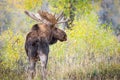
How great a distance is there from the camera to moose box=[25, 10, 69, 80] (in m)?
3.96

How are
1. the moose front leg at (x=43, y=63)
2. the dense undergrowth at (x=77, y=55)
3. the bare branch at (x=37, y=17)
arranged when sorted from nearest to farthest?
1. the moose front leg at (x=43, y=63)
2. the bare branch at (x=37, y=17)
3. the dense undergrowth at (x=77, y=55)

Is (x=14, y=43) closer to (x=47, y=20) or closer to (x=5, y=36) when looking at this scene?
(x=5, y=36)

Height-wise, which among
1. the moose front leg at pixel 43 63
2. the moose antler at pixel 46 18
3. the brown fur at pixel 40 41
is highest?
the moose antler at pixel 46 18

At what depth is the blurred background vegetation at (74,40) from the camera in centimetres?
427

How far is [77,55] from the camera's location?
14.8 ft

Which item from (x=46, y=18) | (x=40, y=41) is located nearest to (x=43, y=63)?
(x=40, y=41)

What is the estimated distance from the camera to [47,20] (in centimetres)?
405

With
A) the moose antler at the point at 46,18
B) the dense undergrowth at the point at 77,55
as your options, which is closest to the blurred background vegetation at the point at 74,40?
the dense undergrowth at the point at 77,55

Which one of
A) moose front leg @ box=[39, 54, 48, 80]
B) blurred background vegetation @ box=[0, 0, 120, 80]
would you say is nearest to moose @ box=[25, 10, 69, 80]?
moose front leg @ box=[39, 54, 48, 80]

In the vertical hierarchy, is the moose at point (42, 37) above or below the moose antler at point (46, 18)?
below

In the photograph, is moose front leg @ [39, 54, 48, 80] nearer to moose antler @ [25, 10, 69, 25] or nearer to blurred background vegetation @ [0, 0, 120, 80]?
blurred background vegetation @ [0, 0, 120, 80]

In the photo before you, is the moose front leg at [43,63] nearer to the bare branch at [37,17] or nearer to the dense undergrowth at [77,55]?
the dense undergrowth at [77,55]

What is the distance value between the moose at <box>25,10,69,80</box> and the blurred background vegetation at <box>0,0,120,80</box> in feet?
0.38

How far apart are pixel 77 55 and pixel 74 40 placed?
16 cm
